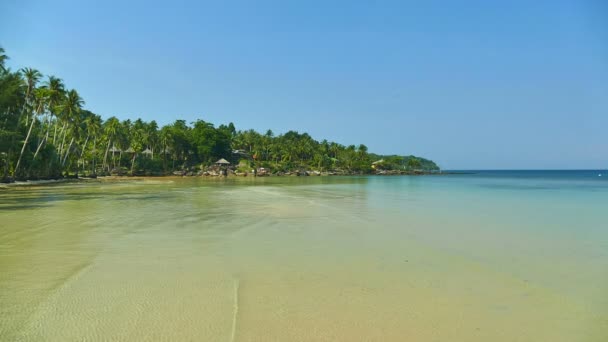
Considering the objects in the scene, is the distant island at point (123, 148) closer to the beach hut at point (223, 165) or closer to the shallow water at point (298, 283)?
the beach hut at point (223, 165)

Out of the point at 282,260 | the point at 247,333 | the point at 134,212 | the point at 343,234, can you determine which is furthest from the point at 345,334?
the point at 134,212

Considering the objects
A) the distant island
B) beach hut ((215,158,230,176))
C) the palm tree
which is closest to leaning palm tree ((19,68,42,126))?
the distant island

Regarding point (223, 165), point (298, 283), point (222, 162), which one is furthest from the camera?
point (223, 165)

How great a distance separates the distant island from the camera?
41531 mm

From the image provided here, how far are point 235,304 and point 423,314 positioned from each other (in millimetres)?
2486

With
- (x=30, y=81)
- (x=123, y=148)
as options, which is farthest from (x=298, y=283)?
(x=123, y=148)

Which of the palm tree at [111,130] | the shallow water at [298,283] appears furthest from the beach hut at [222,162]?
the shallow water at [298,283]

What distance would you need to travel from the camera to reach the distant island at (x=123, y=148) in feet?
136

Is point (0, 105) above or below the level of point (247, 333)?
above

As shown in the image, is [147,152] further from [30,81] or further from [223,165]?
[30,81]

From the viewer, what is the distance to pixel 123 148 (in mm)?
83438

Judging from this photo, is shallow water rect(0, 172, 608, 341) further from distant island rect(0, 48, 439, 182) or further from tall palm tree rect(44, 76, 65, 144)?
tall palm tree rect(44, 76, 65, 144)

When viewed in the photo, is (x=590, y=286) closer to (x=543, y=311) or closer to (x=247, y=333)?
(x=543, y=311)

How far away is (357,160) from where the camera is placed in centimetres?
13238
